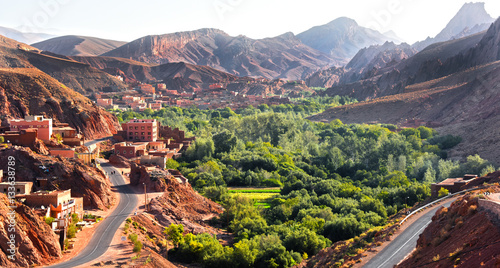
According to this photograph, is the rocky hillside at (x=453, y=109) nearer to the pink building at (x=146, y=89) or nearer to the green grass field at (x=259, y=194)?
the green grass field at (x=259, y=194)

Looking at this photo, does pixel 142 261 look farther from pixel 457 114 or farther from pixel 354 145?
pixel 457 114

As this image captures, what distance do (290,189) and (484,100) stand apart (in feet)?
174

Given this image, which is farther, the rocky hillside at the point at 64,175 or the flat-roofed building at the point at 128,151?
the flat-roofed building at the point at 128,151

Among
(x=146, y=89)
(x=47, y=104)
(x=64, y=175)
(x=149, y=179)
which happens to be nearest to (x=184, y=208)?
(x=149, y=179)

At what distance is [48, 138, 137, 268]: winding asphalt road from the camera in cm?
2372

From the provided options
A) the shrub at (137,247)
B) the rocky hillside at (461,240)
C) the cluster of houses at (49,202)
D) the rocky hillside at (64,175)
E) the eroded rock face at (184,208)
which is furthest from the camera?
the eroded rock face at (184,208)

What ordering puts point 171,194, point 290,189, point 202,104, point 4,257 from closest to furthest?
point 4,257 < point 171,194 < point 290,189 < point 202,104

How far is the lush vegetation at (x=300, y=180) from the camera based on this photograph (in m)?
30.4

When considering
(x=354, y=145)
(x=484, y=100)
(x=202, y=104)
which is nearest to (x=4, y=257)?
(x=354, y=145)

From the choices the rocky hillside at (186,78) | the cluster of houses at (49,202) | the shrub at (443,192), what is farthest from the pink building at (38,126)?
the rocky hillside at (186,78)

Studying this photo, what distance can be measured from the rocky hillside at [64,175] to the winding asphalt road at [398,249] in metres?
16.5

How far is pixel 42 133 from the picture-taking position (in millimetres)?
42031

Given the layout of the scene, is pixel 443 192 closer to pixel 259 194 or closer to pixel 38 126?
pixel 259 194

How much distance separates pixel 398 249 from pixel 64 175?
1947 cm
